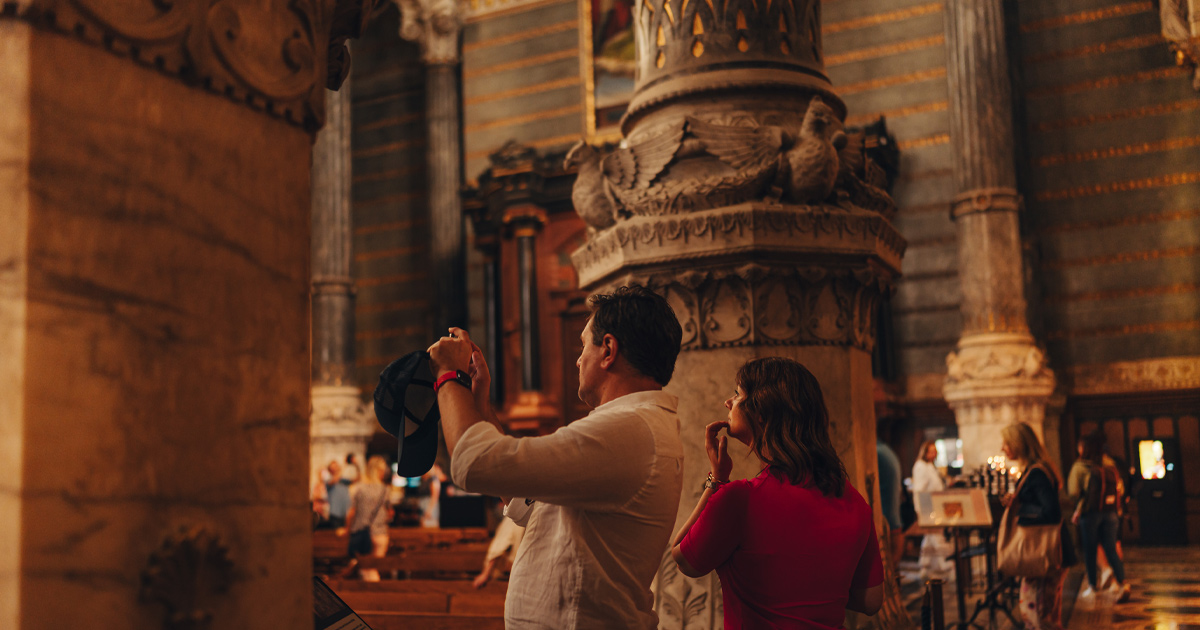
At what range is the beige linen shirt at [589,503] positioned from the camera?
181 centimetres

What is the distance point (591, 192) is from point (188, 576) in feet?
9.04

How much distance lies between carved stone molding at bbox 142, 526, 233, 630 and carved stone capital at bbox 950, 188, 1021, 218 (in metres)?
13.2

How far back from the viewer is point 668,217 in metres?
3.87

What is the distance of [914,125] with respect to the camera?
54.2 ft

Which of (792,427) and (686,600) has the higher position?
(792,427)

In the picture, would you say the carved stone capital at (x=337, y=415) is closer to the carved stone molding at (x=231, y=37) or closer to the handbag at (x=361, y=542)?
the handbag at (x=361, y=542)

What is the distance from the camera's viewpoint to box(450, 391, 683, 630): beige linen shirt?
1.81m

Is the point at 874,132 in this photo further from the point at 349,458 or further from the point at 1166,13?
the point at 349,458

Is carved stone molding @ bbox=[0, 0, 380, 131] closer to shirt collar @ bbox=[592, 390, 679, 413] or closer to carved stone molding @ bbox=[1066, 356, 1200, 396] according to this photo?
shirt collar @ bbox=[592, 390, 679, 413]

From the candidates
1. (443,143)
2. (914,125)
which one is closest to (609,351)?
(914,125)

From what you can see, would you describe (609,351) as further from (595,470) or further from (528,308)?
(528,308)

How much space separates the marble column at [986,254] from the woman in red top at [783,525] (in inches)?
452

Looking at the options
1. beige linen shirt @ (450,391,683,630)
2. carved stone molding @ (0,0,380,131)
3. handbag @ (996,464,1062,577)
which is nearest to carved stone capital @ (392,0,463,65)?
handbag @ (996,464,1062,577)

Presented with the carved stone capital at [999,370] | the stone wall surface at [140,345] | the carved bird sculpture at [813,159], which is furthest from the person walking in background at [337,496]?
the stone wall surface at [140,345]
